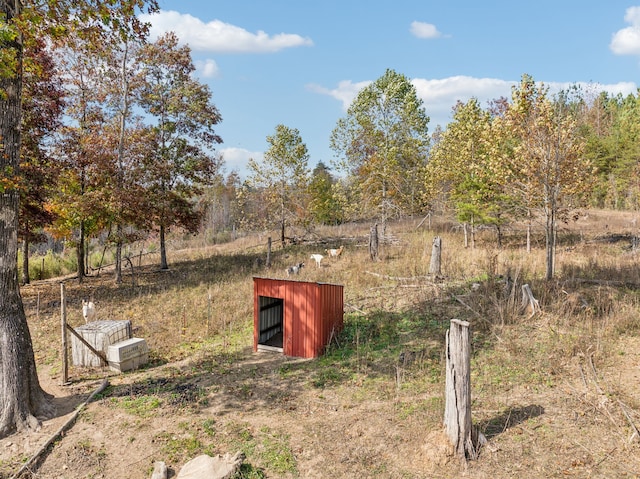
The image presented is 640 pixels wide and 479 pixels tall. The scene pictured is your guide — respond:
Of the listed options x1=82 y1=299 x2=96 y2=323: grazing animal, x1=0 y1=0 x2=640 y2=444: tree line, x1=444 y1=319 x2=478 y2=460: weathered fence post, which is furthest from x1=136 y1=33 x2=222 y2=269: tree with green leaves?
x1=444 y1=319 x2=478 y2=460: weathered fence post

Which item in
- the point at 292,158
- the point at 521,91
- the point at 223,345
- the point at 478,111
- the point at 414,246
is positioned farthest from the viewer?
the point at 292,158

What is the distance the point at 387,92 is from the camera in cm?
2491

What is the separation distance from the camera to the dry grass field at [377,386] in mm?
6879

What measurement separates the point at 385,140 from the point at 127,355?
63.0ft

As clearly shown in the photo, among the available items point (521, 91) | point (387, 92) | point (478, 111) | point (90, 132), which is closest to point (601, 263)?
point (521, 91)

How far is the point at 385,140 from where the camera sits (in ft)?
83.4

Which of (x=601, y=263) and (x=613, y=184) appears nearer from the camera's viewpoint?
(x=601, y=263)

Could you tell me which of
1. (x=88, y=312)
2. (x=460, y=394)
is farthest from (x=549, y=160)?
(x=88, y=312)

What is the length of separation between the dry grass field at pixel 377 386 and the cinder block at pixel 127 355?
11.9 inches

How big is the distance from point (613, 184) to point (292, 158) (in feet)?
128

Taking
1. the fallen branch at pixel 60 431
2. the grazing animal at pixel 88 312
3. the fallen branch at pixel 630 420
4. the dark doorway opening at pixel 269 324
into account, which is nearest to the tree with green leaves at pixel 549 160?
the fallen branch at pixel 630 420

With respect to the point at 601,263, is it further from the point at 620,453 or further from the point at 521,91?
the point at 620,453

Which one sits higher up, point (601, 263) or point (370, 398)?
point (601, 263)

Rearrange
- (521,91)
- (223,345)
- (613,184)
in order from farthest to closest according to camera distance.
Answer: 1. (613,184)
2. (521,91)
3. (223,345)
